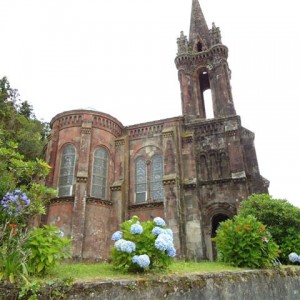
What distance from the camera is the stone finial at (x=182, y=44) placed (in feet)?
94.1

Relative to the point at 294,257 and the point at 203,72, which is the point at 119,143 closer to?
the point at 203,72

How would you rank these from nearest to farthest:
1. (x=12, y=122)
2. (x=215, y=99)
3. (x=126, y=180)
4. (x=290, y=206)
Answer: (x=290, y=206)
(x=126, y=180)
(x=215, y=99)
(x=12, y=122)

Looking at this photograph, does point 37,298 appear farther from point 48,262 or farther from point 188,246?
point 188,246

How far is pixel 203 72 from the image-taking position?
92.3 ft

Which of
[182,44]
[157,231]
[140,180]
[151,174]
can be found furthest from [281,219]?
[182,44]

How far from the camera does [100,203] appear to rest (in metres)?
19.5

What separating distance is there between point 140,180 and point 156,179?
3.91 ft

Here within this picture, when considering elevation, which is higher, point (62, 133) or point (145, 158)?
point (62, 133)

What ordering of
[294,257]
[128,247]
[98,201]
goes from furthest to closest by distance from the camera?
1. [98,201]
2. [294,257]
3. [128,247]

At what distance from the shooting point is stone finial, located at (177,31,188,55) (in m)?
28.7

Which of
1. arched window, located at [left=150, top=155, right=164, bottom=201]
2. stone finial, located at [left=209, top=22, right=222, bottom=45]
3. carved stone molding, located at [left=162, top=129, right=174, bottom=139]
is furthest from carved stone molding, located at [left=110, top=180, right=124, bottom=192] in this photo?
stone finial, located at [left=209, top=22, right=222, bottom=45]

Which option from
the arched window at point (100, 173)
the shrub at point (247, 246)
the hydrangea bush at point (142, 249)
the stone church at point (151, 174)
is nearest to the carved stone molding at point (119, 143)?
the stone church at point (151, 174)

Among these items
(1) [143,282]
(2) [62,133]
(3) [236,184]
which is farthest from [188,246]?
(1) [143,282]

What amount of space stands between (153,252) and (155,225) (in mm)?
720
